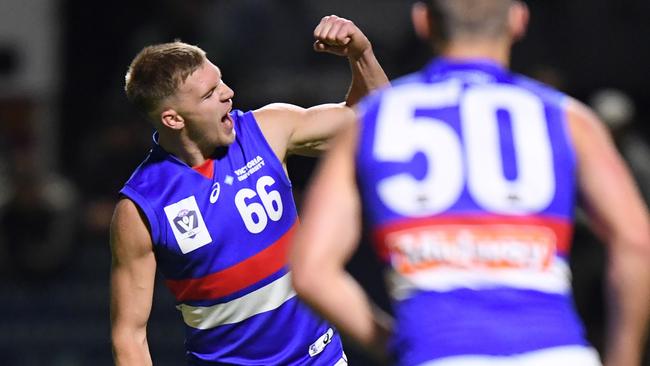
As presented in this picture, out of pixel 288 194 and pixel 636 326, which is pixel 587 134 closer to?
pixel 636 326

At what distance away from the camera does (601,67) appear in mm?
11445

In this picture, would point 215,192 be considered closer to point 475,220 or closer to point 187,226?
point 187,226

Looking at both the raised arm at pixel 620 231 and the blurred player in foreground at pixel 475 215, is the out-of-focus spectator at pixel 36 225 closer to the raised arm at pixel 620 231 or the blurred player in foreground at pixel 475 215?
the blurred player in foreground at pixel 475 215

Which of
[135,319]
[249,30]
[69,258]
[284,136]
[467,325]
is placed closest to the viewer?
[467,325]

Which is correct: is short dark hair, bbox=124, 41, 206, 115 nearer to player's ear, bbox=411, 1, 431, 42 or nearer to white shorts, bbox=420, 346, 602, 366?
player's ear, bbox=411, 1, 431, 42

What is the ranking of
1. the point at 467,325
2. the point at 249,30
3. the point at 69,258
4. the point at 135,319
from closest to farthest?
the point at 467,325
the point at 135,319
the point at 69,258
the point at 249,30

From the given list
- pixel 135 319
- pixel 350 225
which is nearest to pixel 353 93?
pixel 135 319

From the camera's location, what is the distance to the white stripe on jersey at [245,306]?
4781 millimetres

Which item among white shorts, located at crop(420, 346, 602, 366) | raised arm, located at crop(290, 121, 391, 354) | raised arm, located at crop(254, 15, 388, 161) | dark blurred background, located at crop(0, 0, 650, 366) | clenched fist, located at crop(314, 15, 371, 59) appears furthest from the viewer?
dark blurred background, located at crop(0, 0, 650, 366)

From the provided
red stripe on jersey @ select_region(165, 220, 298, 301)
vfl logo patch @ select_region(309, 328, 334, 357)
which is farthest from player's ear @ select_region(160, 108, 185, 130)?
vfl logo patch @ select_region(309, 328, 334, 357)

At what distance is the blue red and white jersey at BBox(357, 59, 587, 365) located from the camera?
2.85 meters

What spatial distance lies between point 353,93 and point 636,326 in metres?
2.25

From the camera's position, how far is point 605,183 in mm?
2883

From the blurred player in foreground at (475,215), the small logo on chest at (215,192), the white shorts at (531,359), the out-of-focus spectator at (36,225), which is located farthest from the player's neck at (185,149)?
the out-of-focus spectator at (36,225)
